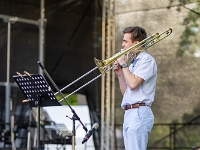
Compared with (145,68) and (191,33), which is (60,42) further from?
(145,68)

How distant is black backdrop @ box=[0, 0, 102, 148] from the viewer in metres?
7.53

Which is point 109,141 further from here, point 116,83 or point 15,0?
point 15,0

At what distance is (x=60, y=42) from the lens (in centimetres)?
798

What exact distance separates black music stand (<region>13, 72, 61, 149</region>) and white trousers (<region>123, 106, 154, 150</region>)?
2.85ft

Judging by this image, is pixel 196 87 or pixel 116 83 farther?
pixel 116 83

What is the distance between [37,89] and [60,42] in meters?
3.60

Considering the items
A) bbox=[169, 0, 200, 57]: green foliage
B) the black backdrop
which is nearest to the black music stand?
the black backdrop

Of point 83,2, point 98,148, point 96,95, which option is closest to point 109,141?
point 98,148

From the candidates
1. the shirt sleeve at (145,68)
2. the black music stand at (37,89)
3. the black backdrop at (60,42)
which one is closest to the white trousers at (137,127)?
the shirt sleeve at (145,68)

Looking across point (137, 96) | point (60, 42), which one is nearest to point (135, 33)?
point (137, 96)

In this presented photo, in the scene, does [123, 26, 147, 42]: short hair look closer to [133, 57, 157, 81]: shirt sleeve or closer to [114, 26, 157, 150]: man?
[114, 26, 157, 150]: man

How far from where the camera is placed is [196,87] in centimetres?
772

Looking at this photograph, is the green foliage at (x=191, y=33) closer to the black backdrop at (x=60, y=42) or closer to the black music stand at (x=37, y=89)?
the black backdrop at (x=60, y=42)

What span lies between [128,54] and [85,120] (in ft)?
14.5
